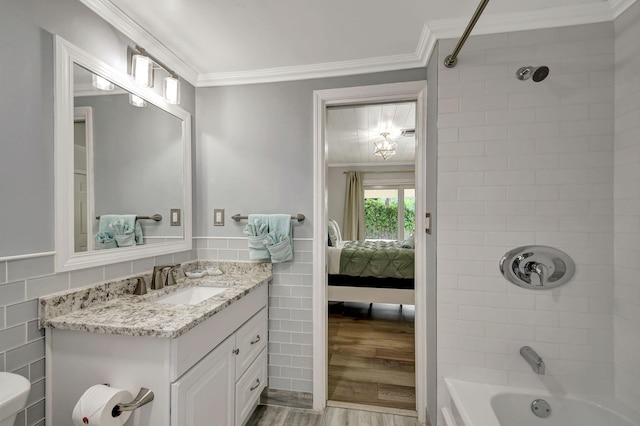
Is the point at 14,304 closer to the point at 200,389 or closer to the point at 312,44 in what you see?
the point at 200,389

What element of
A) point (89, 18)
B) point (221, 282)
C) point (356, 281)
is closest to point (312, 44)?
point (89, 18)

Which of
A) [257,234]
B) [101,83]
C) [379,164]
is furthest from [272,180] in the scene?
[379,164]

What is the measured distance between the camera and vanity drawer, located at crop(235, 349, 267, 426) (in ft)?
5.01

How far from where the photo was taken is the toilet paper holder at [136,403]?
3.22 feet

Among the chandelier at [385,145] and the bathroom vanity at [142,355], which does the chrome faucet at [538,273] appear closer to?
the bathroom vanity at [142,355]

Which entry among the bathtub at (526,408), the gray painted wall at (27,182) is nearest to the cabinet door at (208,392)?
the gray painted wall at (27,182)

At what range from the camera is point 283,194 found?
6.39 ft

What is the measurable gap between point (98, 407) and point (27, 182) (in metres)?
0.86

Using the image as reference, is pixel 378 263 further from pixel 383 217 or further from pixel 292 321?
pixel 383 217

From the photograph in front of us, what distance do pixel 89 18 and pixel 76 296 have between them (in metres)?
1.27

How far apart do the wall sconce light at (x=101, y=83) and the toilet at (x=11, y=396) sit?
121cm

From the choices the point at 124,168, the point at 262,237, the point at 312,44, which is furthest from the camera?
the point at 262,237

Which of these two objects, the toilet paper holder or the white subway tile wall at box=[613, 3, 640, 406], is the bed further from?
the toilet paper holder

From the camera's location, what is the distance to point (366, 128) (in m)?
3.55
